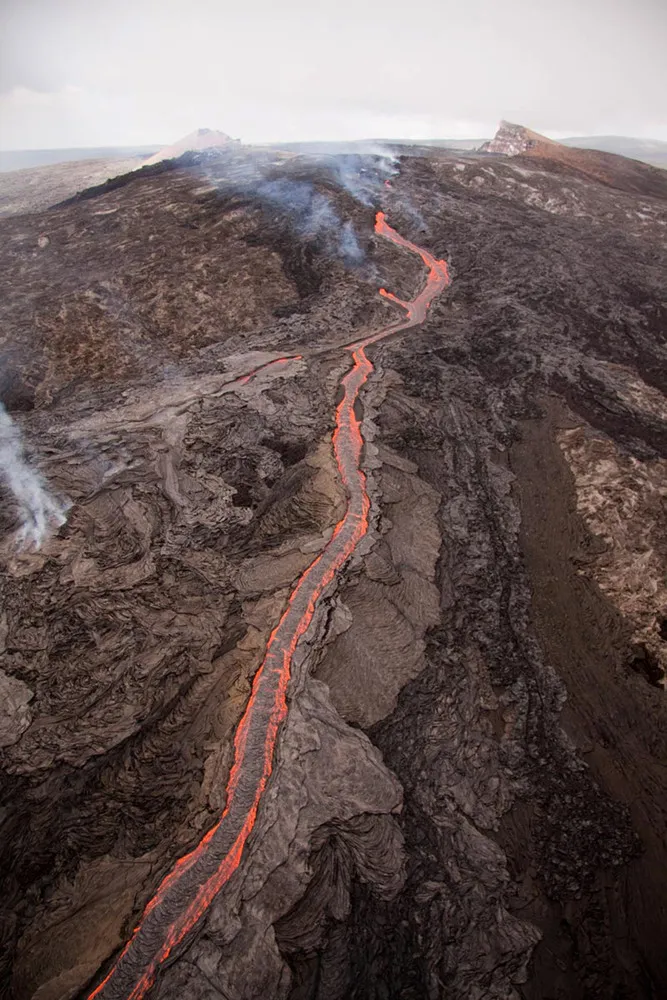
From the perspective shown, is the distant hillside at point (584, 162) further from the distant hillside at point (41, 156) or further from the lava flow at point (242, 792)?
the distant hillside at point (41, 156)

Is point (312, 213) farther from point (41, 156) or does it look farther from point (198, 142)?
point (41, 156)

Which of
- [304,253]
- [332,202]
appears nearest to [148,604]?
[304,253]

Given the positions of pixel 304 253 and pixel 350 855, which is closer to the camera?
pixel 350 855

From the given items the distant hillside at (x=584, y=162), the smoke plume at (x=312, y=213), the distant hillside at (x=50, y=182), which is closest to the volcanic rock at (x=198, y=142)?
the distant hillside at (x=50, y=182)

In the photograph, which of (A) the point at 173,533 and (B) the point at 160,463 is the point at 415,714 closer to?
(A) the point at 173,533

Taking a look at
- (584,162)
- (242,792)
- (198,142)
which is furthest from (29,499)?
(198,142)

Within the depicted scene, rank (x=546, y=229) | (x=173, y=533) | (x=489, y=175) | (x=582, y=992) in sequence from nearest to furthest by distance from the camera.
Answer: (x=582, y=992)
(x=173, y=533)
(x=546, y=229)
(x=489, y=175)
